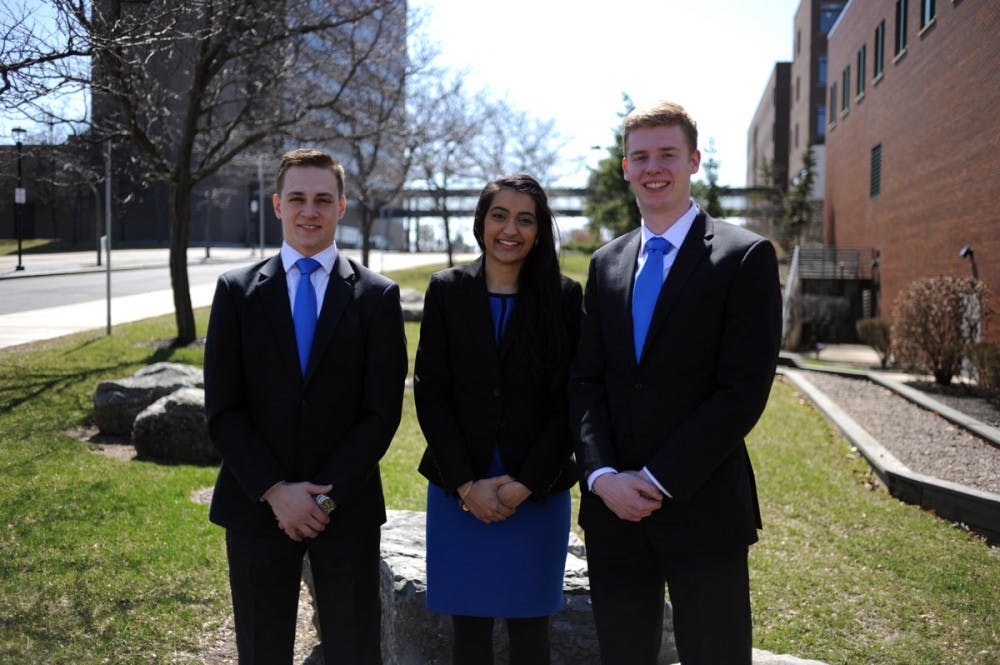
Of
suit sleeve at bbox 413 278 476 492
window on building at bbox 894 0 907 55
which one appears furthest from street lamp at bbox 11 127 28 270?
window on building at bbox 894 0 907 55

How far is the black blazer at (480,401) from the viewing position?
3301 mm

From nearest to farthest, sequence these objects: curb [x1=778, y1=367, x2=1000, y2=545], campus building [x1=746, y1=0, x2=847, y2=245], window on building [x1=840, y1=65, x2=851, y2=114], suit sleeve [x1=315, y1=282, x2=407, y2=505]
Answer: suit sleeve [x1=315, y1=282, x2=407, y2=505], curb [x1=778, y1=367, x2=1000, y2=545], window on building [x1=840, y1=65, x2=851, y2=114], campus building [x1=746, y1=0, x2=847, y2=245]

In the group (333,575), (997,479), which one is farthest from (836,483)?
(333,575)

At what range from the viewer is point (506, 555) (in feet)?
11.0

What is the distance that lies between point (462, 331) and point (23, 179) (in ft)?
30.0

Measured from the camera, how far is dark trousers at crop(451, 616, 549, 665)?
130 inches

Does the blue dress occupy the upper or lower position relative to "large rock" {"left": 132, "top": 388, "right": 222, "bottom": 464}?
upper

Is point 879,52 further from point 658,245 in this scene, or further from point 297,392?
point 297,392

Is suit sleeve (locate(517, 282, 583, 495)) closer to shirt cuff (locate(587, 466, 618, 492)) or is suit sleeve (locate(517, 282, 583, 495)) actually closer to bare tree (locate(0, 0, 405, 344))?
shirt cuff (locate(587, 466, 618, 492))

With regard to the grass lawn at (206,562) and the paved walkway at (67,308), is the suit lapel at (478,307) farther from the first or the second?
the paved walkway at (67,308)

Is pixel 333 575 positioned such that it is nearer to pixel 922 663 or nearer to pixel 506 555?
pixel 506 555

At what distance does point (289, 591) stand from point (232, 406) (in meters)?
0.70

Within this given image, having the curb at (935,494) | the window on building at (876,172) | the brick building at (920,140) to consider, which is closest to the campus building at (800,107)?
the brick building at (920,140)

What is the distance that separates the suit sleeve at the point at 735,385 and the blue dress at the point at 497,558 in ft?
2.55
